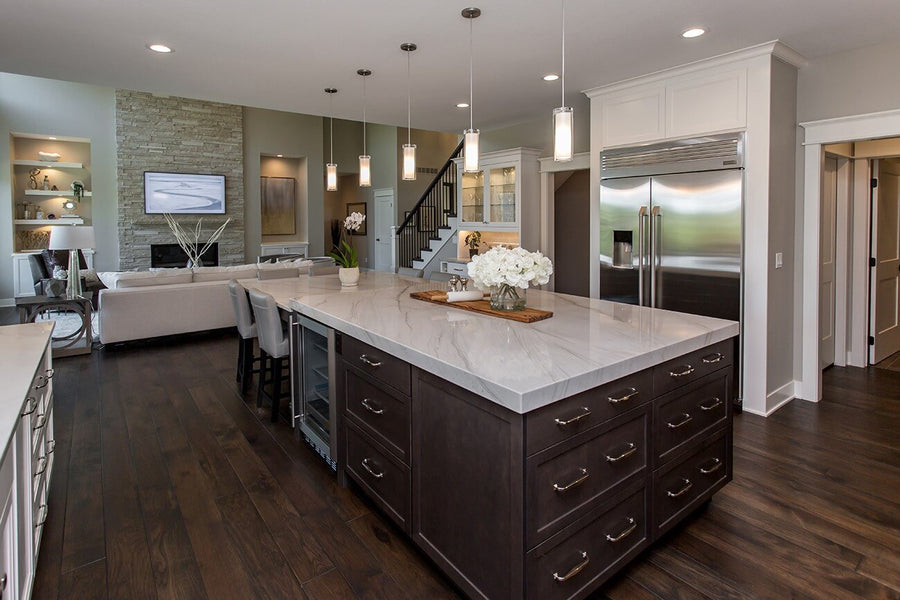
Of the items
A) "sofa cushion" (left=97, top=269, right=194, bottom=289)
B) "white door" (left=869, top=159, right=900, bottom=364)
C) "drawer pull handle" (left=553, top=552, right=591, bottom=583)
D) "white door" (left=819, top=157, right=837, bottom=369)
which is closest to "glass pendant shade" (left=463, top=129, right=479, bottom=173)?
"drawer pull handle" (left=553, top=552, right=591, bottom=583)

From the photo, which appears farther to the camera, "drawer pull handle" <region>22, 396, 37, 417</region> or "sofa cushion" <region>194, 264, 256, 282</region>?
"sofa cushion" <region>194, 264, 256, 282</region>

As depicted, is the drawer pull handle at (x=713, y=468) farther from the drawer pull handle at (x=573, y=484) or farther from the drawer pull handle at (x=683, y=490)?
the drawer pull handle at (x=573, y=484)

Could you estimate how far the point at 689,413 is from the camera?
229 centimetres

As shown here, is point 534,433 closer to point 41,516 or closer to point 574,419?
point 574,419

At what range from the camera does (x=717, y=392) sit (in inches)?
97.4

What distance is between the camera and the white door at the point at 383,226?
11641 mm

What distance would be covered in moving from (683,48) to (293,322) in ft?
10.8

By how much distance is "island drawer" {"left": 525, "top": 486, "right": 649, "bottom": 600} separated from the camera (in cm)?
168

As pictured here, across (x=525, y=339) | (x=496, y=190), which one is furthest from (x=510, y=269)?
(x=496, y=190)

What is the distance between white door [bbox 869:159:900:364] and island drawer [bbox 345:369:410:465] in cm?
509

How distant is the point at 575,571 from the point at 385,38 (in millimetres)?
3421

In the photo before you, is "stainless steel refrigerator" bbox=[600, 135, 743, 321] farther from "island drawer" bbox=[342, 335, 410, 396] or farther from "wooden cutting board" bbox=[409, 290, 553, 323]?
"island drawer" bbox=[342, 335, 410, 396]

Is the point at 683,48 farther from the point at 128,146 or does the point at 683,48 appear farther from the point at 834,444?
the point at 128,146

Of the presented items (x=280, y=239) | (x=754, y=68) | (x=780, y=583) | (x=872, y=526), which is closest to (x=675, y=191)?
(x=754, y=68)
